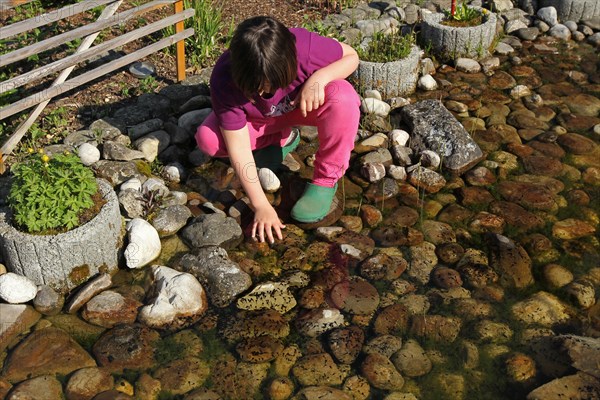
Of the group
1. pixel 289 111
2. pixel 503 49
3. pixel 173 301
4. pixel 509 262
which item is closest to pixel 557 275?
pixel 509 262

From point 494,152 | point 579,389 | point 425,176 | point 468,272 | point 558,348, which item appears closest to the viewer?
point 579,389

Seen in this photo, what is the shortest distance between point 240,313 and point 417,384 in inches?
34.6

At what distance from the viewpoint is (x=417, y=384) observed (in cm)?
290

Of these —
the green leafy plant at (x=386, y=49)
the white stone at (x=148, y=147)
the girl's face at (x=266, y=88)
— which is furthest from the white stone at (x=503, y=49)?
the girl's face at (x=266, y=88)

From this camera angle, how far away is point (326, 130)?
3.70 meters

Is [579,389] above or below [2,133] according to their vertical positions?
below

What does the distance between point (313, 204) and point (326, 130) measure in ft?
1.34

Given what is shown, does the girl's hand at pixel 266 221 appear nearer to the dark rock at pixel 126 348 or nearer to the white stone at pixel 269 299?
the white stone at pixel 269 299

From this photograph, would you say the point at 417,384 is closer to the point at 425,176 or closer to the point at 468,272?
the point at 468,272

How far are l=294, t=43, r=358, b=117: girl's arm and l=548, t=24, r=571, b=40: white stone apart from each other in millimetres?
3022

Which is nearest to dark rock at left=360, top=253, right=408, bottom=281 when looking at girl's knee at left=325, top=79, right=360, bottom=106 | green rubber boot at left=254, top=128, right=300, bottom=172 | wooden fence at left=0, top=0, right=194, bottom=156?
girl's knee at left=325, top=79, right=360, bottom=106

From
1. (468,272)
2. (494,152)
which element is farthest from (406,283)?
(494,152)

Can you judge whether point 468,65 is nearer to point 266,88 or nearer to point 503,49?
point 503,49

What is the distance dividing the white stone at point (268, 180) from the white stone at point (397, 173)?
2.26 ft
